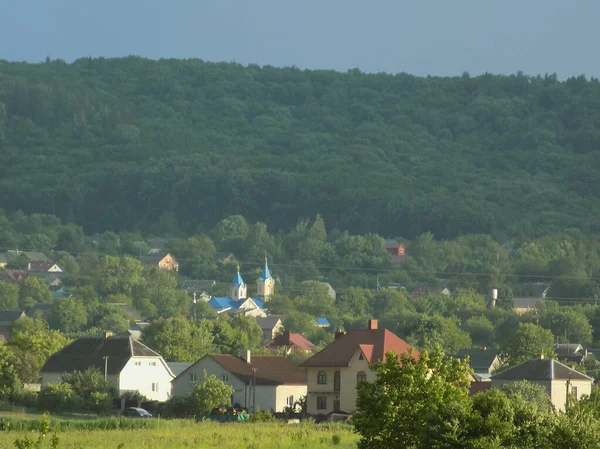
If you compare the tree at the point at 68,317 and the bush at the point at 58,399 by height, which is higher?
the tree at the point at 68,317

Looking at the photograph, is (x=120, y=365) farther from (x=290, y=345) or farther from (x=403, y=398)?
(x=403, y=398)

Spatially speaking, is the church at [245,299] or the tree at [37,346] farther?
the church at [245,299]

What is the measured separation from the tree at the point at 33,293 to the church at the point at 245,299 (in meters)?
16.8

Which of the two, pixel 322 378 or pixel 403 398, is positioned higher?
pixel 322 378

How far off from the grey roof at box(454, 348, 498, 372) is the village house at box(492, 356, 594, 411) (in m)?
19.0

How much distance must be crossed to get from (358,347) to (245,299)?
100 meters

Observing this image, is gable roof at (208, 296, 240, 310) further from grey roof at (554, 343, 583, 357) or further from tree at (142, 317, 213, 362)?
grey roof at (554, 343, 583, 357)

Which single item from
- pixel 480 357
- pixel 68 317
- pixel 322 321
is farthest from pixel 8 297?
pixel 480 357

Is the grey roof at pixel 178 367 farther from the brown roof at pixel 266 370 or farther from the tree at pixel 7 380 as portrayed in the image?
the tree at pixel 7 380

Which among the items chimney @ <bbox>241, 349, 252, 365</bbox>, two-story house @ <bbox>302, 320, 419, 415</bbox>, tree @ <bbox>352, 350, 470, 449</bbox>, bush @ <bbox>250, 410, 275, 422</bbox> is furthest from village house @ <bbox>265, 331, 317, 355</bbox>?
tree @ <bbox>352, 350, 470, 449</bbox>

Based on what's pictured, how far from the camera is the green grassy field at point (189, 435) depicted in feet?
137

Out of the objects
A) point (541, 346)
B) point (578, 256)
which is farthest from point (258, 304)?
point (541, 346)

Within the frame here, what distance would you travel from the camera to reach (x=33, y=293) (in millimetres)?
148125

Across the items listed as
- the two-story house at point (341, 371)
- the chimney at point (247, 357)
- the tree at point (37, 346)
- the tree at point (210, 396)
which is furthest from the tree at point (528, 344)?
the tree at point (210, 396)
